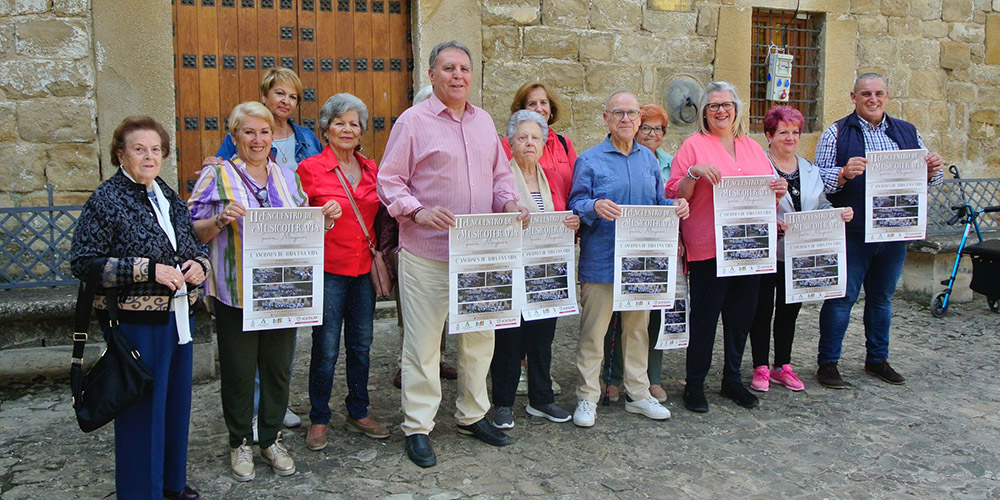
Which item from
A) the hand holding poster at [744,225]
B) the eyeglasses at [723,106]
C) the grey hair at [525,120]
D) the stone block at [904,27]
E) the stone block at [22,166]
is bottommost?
the hand holding poster at [744,225]

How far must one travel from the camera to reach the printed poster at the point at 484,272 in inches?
144

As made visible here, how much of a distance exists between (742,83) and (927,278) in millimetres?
2523

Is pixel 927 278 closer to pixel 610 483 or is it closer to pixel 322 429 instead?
pixel 610 483

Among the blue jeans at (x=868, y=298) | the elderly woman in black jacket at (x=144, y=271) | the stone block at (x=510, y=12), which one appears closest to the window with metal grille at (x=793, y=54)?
the stone block at (x=510, y=12)

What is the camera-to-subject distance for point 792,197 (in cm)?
473

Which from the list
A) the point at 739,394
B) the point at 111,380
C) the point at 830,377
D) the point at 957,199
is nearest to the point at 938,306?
the point at 957,199

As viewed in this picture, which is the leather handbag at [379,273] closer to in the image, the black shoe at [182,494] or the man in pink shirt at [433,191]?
the man in pink shirt at [433,191]

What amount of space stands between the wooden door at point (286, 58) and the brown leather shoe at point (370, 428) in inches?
97.4

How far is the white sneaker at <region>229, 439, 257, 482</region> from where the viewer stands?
359 cm

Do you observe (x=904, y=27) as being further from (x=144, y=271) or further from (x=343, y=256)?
(x=144, y=271)

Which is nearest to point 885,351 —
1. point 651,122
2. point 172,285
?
point 651,122

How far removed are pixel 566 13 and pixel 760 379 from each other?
10.9ft

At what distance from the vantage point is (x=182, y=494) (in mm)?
3389

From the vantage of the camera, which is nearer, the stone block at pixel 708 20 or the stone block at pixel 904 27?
the stone block at pixel 708 20
